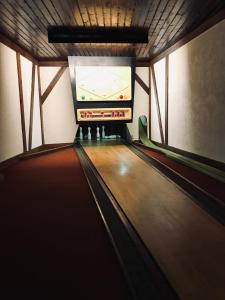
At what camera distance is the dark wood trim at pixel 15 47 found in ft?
18.5

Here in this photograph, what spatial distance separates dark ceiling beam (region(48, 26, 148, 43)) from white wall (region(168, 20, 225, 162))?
127 cm

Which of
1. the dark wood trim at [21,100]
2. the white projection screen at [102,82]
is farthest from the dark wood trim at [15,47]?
the white projection screen at [102,82]

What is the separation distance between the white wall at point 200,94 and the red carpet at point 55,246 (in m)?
2.88

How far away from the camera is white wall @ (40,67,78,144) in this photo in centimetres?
889

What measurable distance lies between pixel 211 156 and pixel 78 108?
4533 millimetres

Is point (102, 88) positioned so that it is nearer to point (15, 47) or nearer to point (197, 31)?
point (15, 47)

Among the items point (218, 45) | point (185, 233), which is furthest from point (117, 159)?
point (185, 233)

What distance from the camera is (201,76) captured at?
5.56 metres

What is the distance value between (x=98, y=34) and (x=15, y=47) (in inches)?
87.6

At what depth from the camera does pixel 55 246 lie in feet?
7.53

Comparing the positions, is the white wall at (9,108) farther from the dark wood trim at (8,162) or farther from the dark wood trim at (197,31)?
the dark wood trim at (197,31)

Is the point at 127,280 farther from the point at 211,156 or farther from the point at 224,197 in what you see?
the point at 211,156

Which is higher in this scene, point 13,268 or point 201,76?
point 201,76

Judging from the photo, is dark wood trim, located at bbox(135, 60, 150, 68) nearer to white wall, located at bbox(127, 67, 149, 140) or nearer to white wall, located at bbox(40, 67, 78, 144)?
white wall, located at bbox(127, 67, 149, 140)
